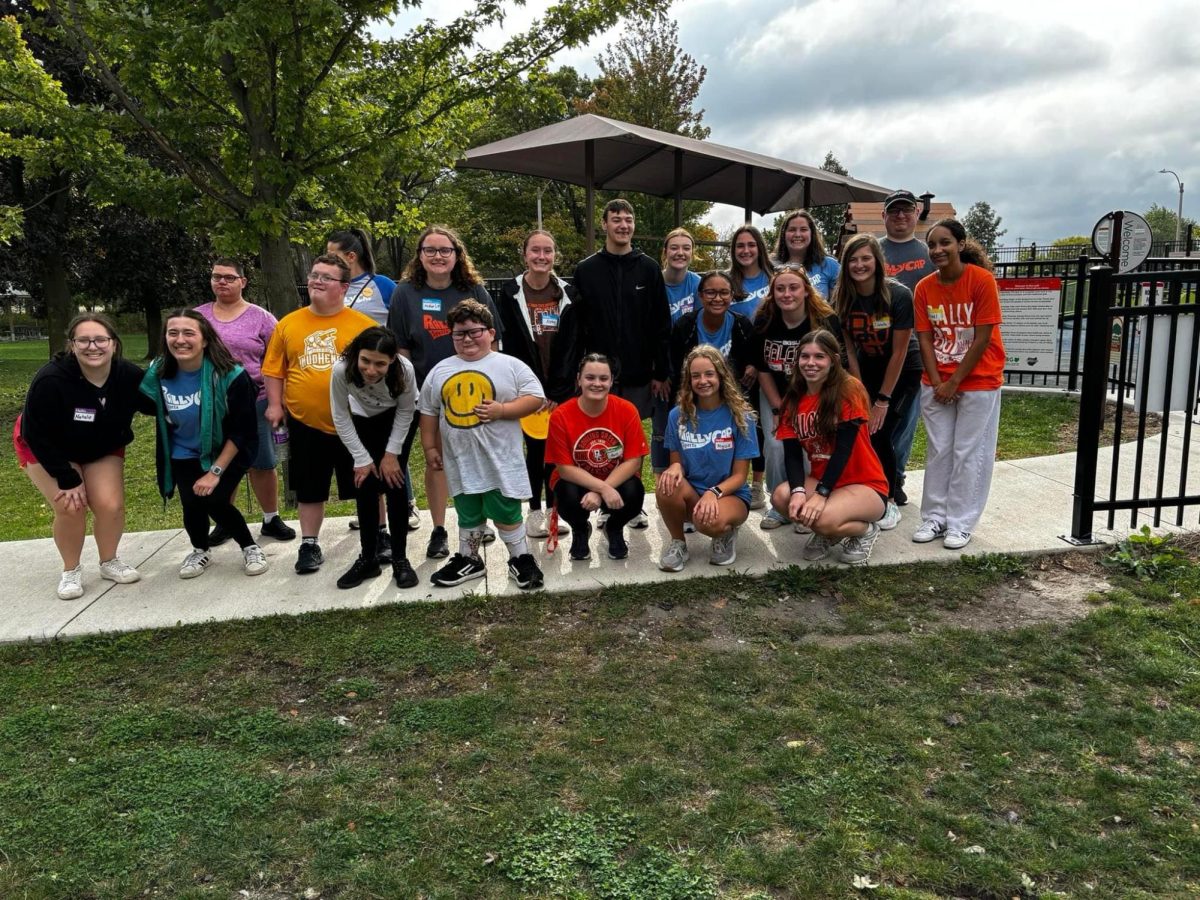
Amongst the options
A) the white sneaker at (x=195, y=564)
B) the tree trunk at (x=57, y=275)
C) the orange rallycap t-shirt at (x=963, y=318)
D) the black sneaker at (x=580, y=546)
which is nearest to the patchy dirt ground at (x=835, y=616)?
Answer: the black sneaker at (x=580, y=546)

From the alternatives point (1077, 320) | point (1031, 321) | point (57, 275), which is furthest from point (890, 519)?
point (57, 275)

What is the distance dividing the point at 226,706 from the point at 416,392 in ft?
6.06

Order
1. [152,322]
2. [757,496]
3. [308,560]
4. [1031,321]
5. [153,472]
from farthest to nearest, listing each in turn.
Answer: [152,322] < [1031,321] < [153,472] < [757,496] < [308,560]

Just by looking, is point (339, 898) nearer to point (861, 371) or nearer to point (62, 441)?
point (62, 441)

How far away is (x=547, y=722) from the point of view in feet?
9.63

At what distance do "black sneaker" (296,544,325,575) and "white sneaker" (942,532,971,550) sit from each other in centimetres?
367

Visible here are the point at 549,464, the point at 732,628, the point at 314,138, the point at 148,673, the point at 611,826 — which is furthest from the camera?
the point at 314,138

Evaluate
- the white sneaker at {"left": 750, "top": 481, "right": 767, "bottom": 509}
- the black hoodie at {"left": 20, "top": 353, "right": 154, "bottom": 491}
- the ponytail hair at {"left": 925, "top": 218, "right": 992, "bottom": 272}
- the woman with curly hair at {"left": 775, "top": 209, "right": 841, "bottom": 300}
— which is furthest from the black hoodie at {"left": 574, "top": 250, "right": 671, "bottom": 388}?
the black hoodie at {"left": 20, "top": 353, "right": 154, "bottom": 491}

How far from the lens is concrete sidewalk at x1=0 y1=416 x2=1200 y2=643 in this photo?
407cm

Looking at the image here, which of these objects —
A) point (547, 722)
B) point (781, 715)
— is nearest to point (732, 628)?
point (781, 715)

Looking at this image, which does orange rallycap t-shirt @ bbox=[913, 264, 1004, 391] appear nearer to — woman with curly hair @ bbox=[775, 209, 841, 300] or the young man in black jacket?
woman with curly hair @ bbox=[775, 209, 841, 300]

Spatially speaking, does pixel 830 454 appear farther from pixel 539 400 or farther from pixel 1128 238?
pixel 1128 238

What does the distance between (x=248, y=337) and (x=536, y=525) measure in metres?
2.12

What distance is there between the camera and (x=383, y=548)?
4.75 meters
